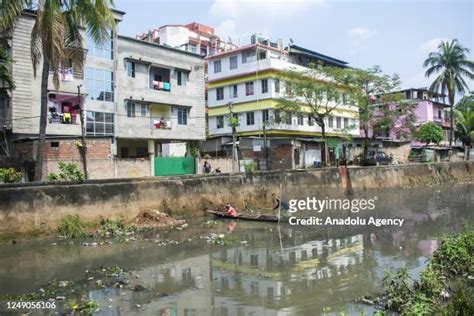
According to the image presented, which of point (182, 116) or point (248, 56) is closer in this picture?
point (182, 116)

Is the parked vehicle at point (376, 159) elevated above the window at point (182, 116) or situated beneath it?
situated beneath

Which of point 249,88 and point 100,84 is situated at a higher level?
point 249,88

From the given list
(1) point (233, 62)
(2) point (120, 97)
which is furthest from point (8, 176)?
(1) point (233, 62)

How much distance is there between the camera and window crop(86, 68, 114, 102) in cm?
3562

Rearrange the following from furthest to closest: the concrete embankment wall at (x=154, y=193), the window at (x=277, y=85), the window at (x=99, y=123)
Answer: the window at (x=277, y=85) → the window at (x=99, y=123) → the concrete embankment wall at (x=154, y=193)

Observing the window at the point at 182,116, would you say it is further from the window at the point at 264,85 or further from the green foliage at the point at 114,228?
the green foliage at the point at 114,228

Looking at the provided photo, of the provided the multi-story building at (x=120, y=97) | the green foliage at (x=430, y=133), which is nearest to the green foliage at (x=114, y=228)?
the multi-story building at (x=120, y=97)

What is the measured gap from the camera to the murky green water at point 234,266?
35.1 feet

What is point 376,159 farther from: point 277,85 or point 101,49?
point 101,49

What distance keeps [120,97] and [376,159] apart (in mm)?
28160

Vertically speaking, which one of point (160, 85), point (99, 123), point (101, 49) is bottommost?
point (99, 123)

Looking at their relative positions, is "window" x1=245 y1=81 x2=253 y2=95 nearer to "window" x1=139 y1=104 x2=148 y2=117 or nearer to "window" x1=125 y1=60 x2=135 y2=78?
"window" x1=139 y1=104 x2=148 y2=117

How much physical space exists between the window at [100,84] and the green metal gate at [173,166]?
740 cm

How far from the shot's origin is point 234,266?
14.8m
